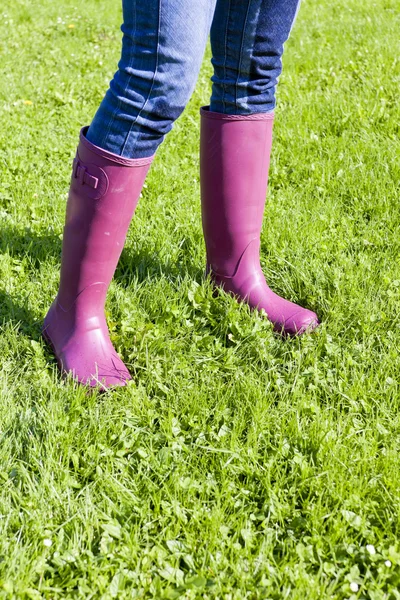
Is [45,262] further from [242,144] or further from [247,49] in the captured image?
[247,49]

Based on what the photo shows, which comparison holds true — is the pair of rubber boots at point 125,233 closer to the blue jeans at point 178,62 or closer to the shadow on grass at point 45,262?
the blue jeans at point 178,62

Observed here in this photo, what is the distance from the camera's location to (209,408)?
6.28 ft

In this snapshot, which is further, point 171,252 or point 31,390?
point 171,252

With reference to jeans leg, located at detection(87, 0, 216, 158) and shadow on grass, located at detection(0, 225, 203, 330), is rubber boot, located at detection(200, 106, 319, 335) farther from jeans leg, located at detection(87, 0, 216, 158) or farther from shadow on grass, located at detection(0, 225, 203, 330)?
jeans leg, located at detection(87, 0, 216, 158)

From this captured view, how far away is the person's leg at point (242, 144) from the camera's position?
76.7 inches

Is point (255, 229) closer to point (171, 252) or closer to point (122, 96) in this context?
point (171, 252)

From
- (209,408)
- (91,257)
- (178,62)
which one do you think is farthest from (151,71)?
(209,408)

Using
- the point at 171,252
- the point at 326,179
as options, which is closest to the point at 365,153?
the point at 326,179

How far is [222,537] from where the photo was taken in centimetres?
153

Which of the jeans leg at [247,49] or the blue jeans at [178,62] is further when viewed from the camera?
the jeans leg at [247,49]

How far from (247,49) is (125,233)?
639 mm

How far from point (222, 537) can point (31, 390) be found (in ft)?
2.42

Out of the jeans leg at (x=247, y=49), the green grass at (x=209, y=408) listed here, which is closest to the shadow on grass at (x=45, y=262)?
the green grass at (x=209, y=408)

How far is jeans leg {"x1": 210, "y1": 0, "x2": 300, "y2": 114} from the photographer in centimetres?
192
